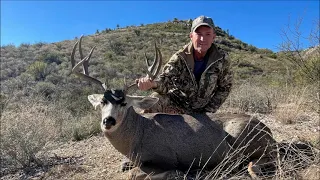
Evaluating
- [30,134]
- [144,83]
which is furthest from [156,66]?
[30,134]

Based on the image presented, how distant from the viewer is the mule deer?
446 centimetres

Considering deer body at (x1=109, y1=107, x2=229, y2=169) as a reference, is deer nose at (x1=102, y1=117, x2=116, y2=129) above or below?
above

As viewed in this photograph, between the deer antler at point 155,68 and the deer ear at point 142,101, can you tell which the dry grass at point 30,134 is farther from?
the deer antler at point 155,68

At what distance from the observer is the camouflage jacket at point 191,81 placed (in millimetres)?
5613

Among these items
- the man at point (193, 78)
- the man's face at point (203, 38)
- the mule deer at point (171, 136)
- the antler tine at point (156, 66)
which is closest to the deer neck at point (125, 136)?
the mule deer at point (171, 136)

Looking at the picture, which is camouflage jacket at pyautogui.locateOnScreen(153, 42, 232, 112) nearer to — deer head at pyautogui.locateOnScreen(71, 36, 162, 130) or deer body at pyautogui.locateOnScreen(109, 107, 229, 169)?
deer head at pyautogui.locateOnScreen(71, 36, 162, 130)

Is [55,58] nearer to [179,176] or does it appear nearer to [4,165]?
[4,165]

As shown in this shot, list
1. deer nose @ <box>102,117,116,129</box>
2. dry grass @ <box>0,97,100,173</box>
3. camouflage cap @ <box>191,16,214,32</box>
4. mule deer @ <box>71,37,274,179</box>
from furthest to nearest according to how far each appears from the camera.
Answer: dry grass @ <box>0,97,100,173</box>
camouflage cap @ <box>191,16,214,32</box>
mule deer @ <box>71,37,274,179</box>
deer nose @ <box>102,117,116,129</box>

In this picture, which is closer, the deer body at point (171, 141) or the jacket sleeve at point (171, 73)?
the deer body at point (171, 141)

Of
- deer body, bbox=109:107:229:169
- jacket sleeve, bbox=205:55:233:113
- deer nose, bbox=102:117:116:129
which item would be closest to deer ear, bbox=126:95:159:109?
deer body, bbox=109:107:229:169

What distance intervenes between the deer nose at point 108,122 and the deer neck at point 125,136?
235 mm

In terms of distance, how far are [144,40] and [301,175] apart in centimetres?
3100

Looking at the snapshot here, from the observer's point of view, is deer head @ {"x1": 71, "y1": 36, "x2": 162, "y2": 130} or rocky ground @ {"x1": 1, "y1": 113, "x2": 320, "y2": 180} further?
rocky ground @ {"x1": 1, "y1": 113, "x2": 320, "y2": 180}

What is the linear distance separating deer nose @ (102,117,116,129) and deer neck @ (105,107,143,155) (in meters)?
0.23
